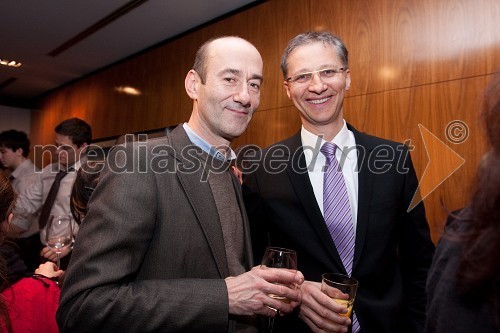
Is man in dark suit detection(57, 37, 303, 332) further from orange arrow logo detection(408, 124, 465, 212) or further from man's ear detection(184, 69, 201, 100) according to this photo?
orange arrow logo detection(408, 124, 465, 212)

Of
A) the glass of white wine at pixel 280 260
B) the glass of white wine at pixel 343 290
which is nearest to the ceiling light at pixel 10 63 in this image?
the glass of white wine at pixel 280 260

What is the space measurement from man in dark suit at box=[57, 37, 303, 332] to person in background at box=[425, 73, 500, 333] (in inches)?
19.2

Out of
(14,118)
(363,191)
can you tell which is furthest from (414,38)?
(14,118)

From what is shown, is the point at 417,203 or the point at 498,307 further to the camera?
the point at 417,203

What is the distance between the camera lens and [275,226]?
155 centimetres

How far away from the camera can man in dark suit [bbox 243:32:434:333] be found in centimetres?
141

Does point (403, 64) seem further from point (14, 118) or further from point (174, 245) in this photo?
point (14, 118)

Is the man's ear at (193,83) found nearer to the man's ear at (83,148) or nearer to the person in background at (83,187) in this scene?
the person in background at (83,187)

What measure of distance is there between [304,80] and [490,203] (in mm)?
1196

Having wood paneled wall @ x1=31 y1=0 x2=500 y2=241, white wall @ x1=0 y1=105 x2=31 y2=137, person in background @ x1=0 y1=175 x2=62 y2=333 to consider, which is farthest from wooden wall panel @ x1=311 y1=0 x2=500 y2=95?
white wall @ x1=0 y1=105 x2=31 y2=137

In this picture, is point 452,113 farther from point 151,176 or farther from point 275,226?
point 151,176

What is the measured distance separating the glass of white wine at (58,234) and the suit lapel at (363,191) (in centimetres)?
141

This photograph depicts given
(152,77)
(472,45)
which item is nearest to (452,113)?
(472,45)

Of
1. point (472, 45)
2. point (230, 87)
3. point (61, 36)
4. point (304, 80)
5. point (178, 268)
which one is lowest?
point (178, 268)
